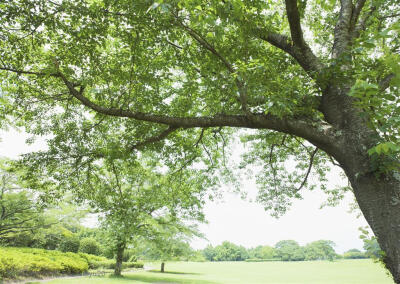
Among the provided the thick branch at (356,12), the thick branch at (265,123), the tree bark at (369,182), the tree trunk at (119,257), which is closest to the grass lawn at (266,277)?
the tree trunk at (119,257)

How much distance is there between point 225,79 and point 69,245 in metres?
31.7

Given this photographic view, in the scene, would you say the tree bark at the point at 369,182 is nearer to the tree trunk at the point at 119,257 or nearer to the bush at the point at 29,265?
the bush at the point at 29,265

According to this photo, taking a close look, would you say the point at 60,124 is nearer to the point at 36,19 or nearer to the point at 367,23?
the point at 36,19

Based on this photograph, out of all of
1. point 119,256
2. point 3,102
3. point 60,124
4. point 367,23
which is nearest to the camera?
point 367,23

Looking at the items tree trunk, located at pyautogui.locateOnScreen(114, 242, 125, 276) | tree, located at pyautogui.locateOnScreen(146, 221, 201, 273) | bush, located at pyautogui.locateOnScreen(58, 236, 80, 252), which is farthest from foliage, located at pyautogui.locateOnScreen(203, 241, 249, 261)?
tree trunk, located at pyautogui.locateOnScreen(114, 242, 125, 276)

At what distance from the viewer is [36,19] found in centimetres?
453

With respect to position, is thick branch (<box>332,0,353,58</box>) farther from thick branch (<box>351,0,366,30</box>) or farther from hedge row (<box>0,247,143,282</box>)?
hedge row (<box>0,247,143,282</box>)

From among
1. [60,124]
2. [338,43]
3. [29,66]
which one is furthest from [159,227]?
[338,43]

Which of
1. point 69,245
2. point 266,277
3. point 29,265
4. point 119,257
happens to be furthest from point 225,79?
point 69,245

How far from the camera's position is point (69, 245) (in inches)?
1112

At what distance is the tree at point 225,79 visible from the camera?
127 inches

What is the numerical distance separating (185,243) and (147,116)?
63.7ft

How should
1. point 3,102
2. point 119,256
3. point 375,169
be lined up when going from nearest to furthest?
point 375,169 < point 3,102 < point 119,256

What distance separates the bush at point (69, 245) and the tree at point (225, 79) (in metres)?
26.1
